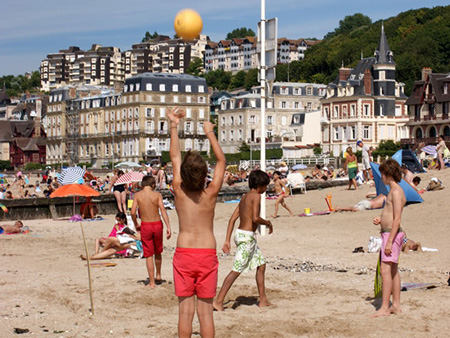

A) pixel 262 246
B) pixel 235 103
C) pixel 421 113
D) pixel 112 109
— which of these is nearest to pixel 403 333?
pixel 262 246

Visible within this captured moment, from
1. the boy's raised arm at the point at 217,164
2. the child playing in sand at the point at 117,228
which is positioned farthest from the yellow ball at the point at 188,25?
the boy's raised arm at the point at 217,164

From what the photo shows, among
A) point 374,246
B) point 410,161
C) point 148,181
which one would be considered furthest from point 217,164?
point 410,161

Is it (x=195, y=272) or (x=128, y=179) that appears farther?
(x=128, y=179)

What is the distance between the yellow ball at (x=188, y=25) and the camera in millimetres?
11367

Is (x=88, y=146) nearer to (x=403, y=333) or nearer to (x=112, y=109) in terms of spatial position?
(x=112, y=109)

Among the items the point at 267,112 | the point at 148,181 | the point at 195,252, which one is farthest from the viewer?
the point at 267,112

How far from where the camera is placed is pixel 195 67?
579 feet

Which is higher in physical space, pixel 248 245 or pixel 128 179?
pixel 128 179

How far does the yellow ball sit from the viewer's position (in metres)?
11.4

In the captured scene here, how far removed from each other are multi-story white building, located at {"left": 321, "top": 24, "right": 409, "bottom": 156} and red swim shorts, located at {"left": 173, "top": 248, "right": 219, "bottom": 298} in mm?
64559

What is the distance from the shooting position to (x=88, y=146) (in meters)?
106

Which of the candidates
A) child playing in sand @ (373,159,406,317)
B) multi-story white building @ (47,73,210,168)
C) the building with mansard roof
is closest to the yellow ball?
child playing in sand @ (373,159,406,317)

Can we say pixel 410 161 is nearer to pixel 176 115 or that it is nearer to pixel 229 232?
pixel 229 232

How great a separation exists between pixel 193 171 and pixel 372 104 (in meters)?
66.2
